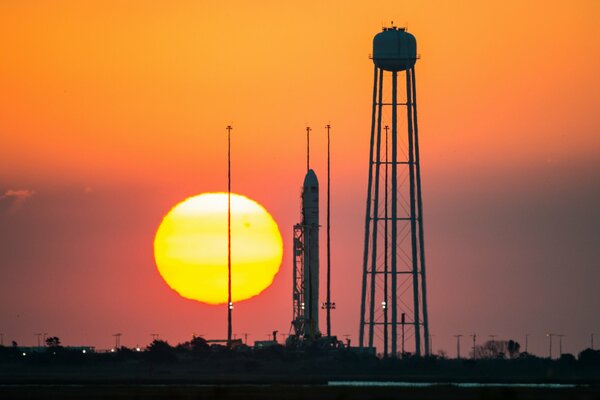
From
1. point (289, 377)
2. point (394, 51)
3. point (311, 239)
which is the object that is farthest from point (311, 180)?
point (289, 377)

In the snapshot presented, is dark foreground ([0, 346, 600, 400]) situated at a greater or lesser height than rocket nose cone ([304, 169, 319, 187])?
lesser

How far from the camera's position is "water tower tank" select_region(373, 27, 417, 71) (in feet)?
577

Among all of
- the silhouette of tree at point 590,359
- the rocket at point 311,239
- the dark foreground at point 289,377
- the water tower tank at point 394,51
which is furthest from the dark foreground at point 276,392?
the silhouette of tree at point 590,359

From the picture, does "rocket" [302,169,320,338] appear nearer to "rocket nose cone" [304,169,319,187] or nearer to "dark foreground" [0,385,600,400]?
"rocket nose cone" [304,169,319,187]

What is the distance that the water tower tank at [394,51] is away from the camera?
6919 inches

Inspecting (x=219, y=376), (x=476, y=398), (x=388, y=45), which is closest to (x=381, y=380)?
(x=219, y=376)

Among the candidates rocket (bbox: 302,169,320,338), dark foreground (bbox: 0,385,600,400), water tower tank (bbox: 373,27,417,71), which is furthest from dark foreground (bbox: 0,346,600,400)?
water tower tank (bbox: 373,27,417,71)

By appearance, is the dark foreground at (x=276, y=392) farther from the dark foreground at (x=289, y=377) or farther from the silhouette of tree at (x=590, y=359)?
the silhouette of tree at (x=590, y=359)

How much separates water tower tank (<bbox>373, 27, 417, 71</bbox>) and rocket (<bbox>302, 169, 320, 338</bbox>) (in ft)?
70.9

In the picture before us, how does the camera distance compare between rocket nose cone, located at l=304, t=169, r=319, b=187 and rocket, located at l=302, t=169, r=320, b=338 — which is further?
rocket nose cone, located at l=304, t=169, r=319, b=187

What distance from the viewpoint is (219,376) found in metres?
172

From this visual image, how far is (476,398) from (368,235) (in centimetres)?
6111

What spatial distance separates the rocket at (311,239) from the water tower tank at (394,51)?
21603 millimetres

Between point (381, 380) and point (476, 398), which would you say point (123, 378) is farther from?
point (476, 398)
